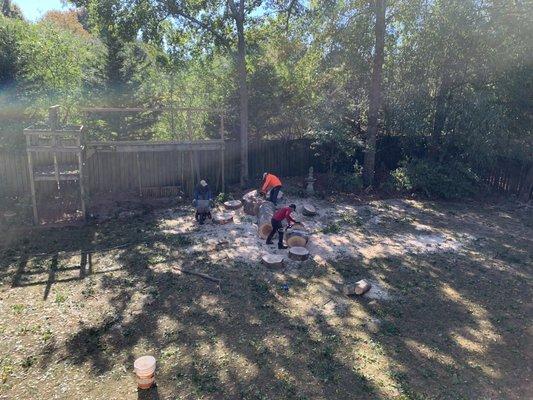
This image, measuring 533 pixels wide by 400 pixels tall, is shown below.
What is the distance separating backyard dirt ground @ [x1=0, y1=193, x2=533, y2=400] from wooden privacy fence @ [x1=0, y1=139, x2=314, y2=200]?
3.55 meters

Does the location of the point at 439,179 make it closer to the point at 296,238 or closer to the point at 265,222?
the point at 296,238

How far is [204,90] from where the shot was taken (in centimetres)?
2130

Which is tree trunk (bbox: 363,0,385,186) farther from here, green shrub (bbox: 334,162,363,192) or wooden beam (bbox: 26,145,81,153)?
wooden beam (bbox: 26,145,81,153)

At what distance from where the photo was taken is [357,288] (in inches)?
350

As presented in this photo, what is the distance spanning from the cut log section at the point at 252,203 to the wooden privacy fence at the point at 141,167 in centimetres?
298

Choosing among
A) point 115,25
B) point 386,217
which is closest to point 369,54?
point 386,217

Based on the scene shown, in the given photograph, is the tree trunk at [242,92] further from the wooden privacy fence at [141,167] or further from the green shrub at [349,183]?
the green shrub at [349,183]

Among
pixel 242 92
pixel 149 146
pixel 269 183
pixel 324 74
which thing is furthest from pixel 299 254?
pixel 324 74

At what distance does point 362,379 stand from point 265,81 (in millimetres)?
15426

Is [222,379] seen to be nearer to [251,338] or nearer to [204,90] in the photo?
[251,338]

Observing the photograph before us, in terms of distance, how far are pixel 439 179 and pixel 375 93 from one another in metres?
4.74

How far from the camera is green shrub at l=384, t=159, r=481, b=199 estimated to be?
17188 millimetres

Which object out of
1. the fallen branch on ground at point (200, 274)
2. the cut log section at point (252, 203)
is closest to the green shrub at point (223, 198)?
the cut log section at point (252, 203)

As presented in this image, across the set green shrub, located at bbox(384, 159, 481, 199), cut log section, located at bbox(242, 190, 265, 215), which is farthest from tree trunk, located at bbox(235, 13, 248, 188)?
green shrub, located at bbox(384, 159, 481, 199)
